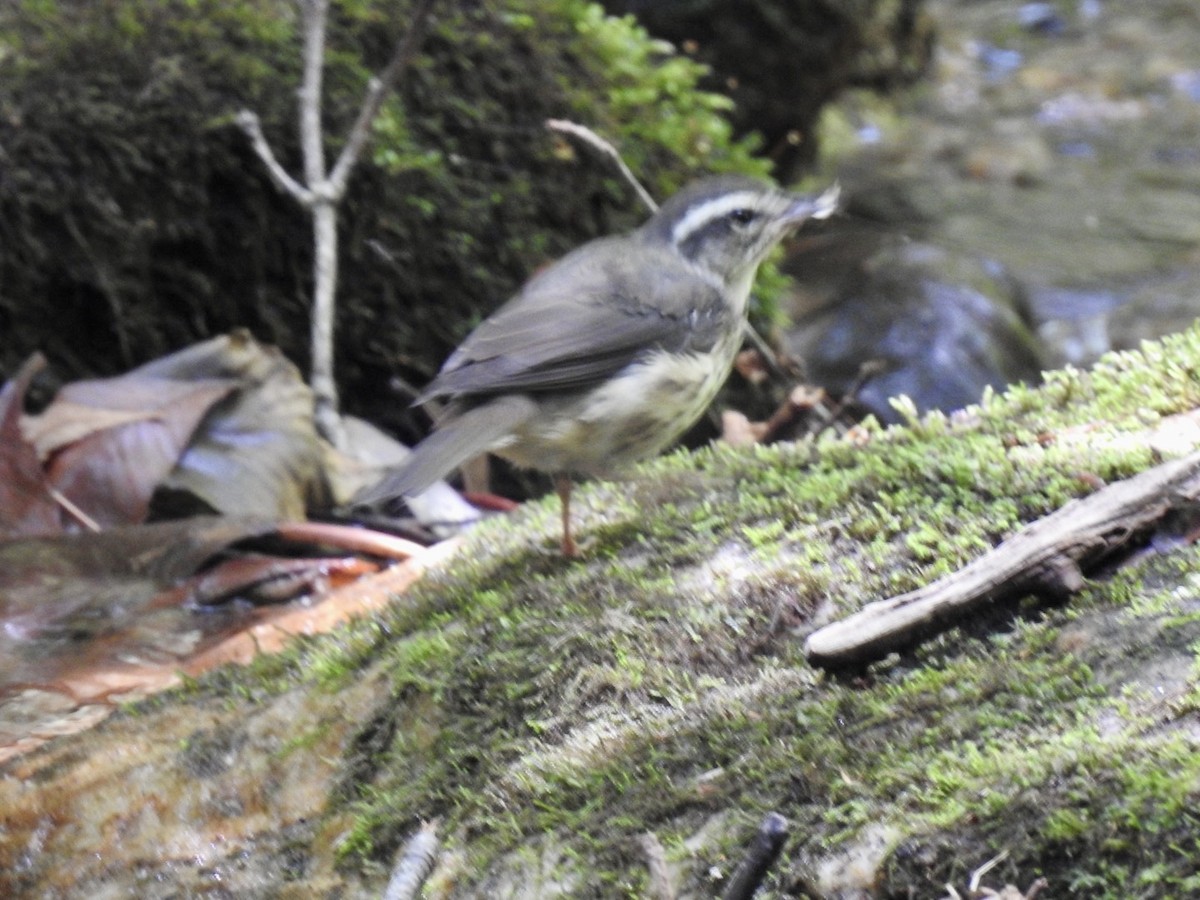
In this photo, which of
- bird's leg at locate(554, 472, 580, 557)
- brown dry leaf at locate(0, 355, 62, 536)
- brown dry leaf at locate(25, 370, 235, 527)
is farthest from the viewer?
brown dry leaf at locate(25, 370, 235, 527)

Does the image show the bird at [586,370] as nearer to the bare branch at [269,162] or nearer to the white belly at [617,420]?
the white belly at [617,420]

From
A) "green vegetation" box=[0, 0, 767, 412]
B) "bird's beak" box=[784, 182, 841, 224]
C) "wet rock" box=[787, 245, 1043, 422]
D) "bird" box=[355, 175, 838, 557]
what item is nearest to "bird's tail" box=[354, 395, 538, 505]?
"bird" box=[355, 175, 838, 557]

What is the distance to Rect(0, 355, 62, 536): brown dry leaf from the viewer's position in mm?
4191

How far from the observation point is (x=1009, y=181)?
11102mm

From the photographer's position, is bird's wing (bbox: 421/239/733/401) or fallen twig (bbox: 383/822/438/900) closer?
fallen twig (bbox: 383/822/438/900)

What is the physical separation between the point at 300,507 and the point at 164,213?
1.62 m

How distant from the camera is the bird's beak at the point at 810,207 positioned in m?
4.27

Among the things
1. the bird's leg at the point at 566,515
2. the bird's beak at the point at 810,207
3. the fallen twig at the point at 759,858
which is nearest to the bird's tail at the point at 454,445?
the bird's leg at the point at 566,515

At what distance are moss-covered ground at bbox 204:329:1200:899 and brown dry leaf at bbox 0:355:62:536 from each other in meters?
1.42

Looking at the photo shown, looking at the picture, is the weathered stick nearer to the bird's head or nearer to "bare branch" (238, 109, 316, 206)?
the bird's head

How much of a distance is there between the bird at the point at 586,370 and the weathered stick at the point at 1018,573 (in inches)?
43.7

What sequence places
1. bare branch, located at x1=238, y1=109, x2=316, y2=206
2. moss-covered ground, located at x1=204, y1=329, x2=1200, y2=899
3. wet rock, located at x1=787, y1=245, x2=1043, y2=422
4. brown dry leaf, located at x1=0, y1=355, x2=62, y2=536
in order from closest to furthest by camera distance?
moss-covered ground, located at x1=204, y1=329, x2=1200, y2=899 < brown dry leaf, located at x1=0, y1=355, x2=62, y2=536 < bare branch, located at x1=238, y1=109, x2=316, y2=206 < wet rock, located at x1=787, y1=245, x2=1043, y2=422

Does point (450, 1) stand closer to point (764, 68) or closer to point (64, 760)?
point (764, 68)

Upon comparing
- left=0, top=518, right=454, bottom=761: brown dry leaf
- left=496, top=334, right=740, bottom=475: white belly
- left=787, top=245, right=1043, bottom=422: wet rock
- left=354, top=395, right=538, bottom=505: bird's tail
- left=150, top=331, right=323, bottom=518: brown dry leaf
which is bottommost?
left=787, top=245, right=1043, bottom=422: wet rock
